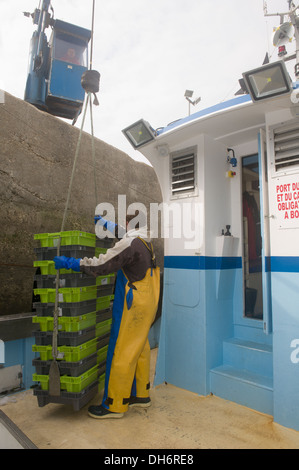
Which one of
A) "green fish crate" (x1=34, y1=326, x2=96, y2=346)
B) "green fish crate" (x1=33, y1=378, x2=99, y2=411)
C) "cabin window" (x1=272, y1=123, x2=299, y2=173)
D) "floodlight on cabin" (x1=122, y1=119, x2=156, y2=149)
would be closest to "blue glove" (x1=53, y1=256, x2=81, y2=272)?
"green fish crate" (x1=34, y1=326, x2=96, y2=346)

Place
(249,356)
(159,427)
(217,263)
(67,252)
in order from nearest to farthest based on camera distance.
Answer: (159,427) → (67,252) → (249,356) → (217,263)

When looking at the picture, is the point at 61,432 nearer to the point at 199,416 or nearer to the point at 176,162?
the point at 199,416

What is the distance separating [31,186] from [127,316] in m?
2.61

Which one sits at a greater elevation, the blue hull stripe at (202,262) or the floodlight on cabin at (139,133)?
the floodlight on cabin at (139,133)

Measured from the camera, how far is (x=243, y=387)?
2789 millimetres

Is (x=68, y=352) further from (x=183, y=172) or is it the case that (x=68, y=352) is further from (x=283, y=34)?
(x=283, y=34)

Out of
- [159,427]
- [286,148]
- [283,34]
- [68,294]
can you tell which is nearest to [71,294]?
[68,294]

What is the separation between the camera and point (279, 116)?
267cm

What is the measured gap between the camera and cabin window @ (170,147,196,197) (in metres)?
3.31

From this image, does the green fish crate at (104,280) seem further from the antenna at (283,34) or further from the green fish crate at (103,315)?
the antenna at (283,34)

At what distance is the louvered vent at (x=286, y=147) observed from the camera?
8.43 ft

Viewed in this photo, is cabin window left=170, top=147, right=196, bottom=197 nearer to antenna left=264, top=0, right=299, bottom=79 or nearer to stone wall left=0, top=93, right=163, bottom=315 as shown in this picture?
antenna left=264, top=0, right=299, bottom=79

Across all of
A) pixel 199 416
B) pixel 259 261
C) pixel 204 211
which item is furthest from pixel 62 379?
pixel 259 261

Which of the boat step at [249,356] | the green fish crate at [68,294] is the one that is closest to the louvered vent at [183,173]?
the green fish crate at [68,294]
